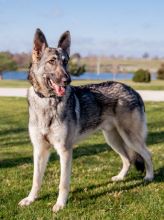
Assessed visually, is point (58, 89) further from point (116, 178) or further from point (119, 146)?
point (116, 178)

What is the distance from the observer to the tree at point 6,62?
177ft

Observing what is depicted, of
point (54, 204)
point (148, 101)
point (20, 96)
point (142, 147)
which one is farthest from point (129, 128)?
point (20, 96)

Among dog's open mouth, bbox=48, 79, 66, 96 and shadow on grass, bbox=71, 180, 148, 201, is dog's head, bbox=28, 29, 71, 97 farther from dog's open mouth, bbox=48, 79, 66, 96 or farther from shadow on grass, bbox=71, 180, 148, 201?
shadow on grass, bbox=71, 180, 148, 201

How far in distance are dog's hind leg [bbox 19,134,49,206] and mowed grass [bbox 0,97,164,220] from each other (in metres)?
0.12

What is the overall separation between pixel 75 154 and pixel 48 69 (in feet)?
14.4

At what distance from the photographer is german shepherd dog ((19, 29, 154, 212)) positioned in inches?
230

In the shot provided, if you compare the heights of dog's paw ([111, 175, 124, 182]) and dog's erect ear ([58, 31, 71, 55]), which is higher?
dog's erect ear ([58, 31, 71, 55])

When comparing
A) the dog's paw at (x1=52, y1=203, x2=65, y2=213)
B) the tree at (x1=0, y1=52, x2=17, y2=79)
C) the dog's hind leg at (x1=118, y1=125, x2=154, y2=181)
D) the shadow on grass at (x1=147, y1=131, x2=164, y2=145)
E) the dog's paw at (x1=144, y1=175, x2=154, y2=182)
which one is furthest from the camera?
the tree at (x1=0, y1=52, x2=17, y2=79)

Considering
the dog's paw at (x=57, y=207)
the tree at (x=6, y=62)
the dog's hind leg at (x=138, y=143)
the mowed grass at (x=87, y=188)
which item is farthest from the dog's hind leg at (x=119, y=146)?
the tree at (x=6, y=62)

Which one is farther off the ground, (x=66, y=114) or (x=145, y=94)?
(x=66, y=114)

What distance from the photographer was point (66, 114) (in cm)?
610

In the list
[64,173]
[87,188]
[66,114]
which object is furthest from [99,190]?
[66,114]

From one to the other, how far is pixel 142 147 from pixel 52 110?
1.98 m

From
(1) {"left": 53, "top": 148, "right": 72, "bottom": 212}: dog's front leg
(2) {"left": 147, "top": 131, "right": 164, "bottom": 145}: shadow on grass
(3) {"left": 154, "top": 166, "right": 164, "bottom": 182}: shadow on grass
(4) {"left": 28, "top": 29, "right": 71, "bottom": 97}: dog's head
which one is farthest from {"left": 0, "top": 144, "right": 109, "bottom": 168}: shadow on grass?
(4) {"left": 28, "top": 29, "right": 71, "bottom": 97}: dog's head
